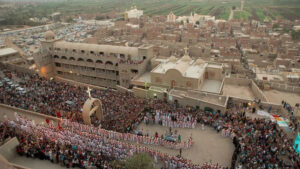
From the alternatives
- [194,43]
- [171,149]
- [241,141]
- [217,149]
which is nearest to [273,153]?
[241,141]

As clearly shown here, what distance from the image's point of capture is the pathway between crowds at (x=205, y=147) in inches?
843

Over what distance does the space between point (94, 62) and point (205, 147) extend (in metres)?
31.8

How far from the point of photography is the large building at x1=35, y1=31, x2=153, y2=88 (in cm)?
4331

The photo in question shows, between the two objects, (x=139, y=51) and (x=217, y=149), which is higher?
(x=139, y=51)

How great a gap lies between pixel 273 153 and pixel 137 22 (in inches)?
4600

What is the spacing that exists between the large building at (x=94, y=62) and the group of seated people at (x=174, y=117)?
10279mm

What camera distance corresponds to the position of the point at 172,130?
25984 millimetres

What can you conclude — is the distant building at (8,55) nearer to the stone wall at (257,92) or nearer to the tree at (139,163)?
the tree at (139,163)

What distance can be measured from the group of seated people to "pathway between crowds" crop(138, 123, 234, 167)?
0.80 meters

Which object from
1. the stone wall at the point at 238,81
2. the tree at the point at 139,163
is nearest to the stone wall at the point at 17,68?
the tree at the point at 139,163

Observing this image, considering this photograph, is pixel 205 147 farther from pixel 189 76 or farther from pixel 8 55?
pixel 8 55

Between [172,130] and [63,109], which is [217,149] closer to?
[172,130]

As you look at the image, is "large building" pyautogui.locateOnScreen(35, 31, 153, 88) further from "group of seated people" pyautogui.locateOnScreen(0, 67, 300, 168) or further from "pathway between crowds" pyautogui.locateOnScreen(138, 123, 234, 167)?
"pathway between crowds" pyautogui.locateOnScreen(138, 123, 234, 167)

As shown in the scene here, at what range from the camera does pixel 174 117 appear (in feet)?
86.7
